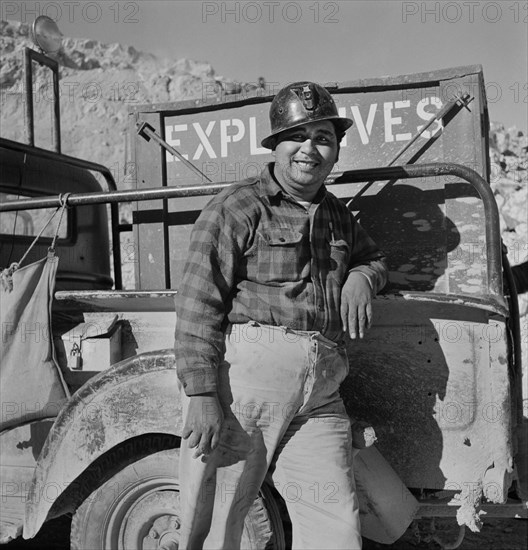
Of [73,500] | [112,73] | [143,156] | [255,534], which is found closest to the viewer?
[255,534]

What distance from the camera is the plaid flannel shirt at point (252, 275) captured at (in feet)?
6.94

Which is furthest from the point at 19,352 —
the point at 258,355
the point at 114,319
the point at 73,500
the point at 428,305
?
the point at 428,305

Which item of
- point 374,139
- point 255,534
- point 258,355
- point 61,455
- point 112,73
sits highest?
point 112,73

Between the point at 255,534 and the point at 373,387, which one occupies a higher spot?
the point at 373,387

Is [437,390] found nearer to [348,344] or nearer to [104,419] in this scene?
[348,344]

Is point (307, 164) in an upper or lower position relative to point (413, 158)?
lower

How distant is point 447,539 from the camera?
385 centimetres

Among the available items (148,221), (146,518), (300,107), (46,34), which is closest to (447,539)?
(146,518)

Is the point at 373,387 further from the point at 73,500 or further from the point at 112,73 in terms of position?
the point at 112,73

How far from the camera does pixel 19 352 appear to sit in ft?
8.96

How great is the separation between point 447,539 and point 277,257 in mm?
2493

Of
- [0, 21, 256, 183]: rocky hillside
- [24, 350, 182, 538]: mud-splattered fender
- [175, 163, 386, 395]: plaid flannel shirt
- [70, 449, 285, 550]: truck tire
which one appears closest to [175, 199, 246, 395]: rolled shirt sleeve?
[175, 163, 386, 395]: plaid flannel shirt

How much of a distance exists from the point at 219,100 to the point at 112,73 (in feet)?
89.1

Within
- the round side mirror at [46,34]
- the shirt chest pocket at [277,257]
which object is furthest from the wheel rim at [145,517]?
the round side mirror at [46,34]
